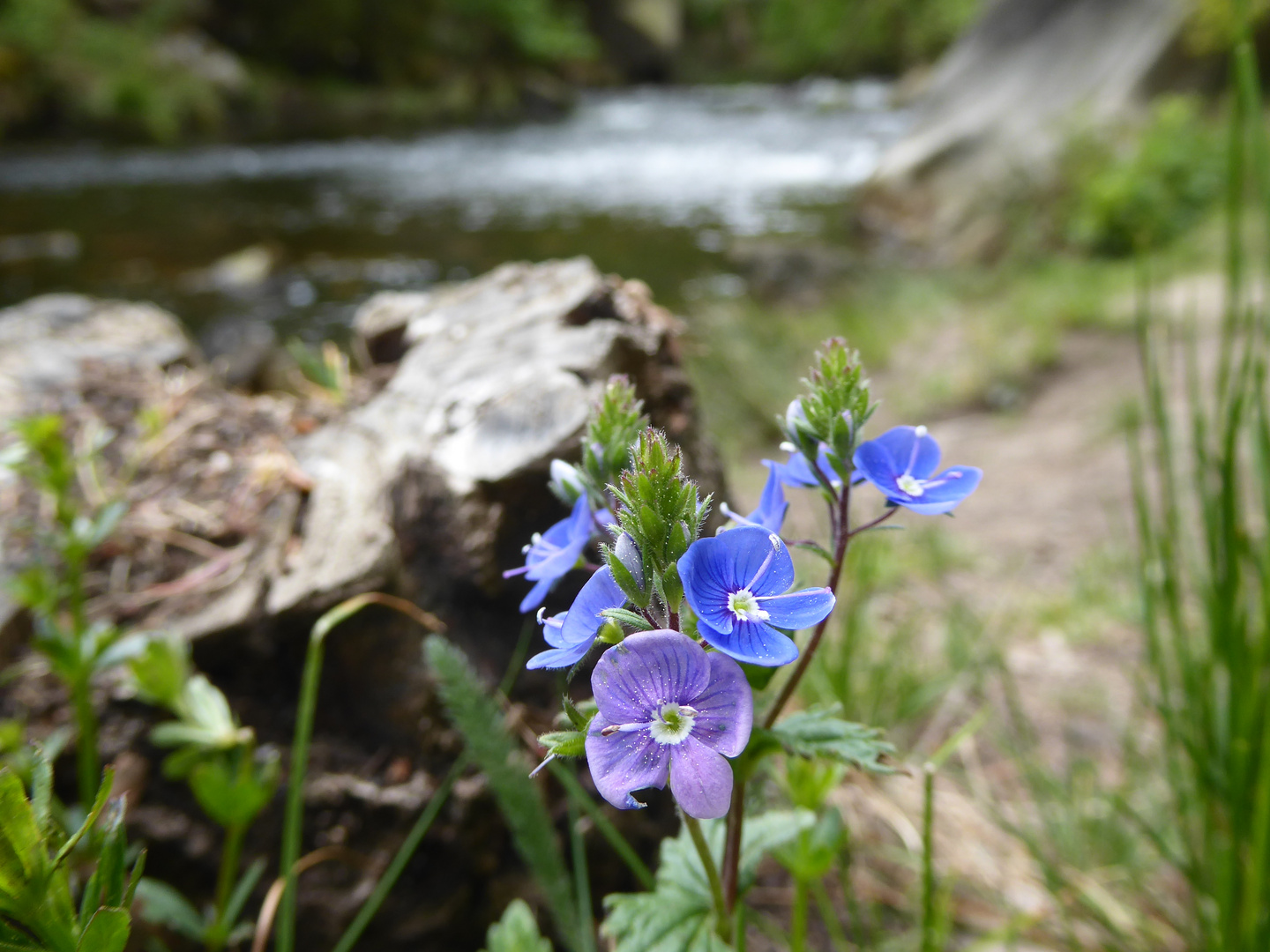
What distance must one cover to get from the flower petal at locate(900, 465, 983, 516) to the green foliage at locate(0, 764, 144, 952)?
0.61 meters

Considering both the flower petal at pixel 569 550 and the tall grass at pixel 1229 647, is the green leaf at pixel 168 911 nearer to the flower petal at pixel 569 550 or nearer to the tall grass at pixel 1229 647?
the flower petal at pixel 569 550

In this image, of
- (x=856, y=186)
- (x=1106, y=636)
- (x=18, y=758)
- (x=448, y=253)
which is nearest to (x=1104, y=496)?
(x=1106, y=636)

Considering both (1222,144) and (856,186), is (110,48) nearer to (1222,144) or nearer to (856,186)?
(856,186)

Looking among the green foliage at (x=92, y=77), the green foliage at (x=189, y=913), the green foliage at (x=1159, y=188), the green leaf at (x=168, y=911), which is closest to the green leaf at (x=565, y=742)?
the green foliage at (x=189, y=913)

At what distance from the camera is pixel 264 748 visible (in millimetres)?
1292

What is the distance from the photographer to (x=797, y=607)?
1.97 feet

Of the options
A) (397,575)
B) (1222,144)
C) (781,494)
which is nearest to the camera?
(781,494)

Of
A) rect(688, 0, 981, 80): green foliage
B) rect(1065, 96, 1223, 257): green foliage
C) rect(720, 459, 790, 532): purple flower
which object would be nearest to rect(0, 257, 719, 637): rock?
rect(720, 459, 790, 532): purple flower

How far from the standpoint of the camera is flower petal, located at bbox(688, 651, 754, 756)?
1.82ft

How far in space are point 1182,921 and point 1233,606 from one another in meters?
0.56

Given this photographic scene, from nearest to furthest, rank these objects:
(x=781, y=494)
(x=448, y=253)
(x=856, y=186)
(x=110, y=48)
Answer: (x=781, y=494)
(x=448, y=253)
(x=856, y=186)
(x=110, y=48)

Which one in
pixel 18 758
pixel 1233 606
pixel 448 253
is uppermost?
pixel 448 253

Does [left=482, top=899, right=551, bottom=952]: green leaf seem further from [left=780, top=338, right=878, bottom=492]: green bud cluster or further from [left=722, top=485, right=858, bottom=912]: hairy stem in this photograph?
[left=780, top=338, right=878, bottom=492]: green bud cluster

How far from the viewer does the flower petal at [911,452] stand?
756 millimetres
